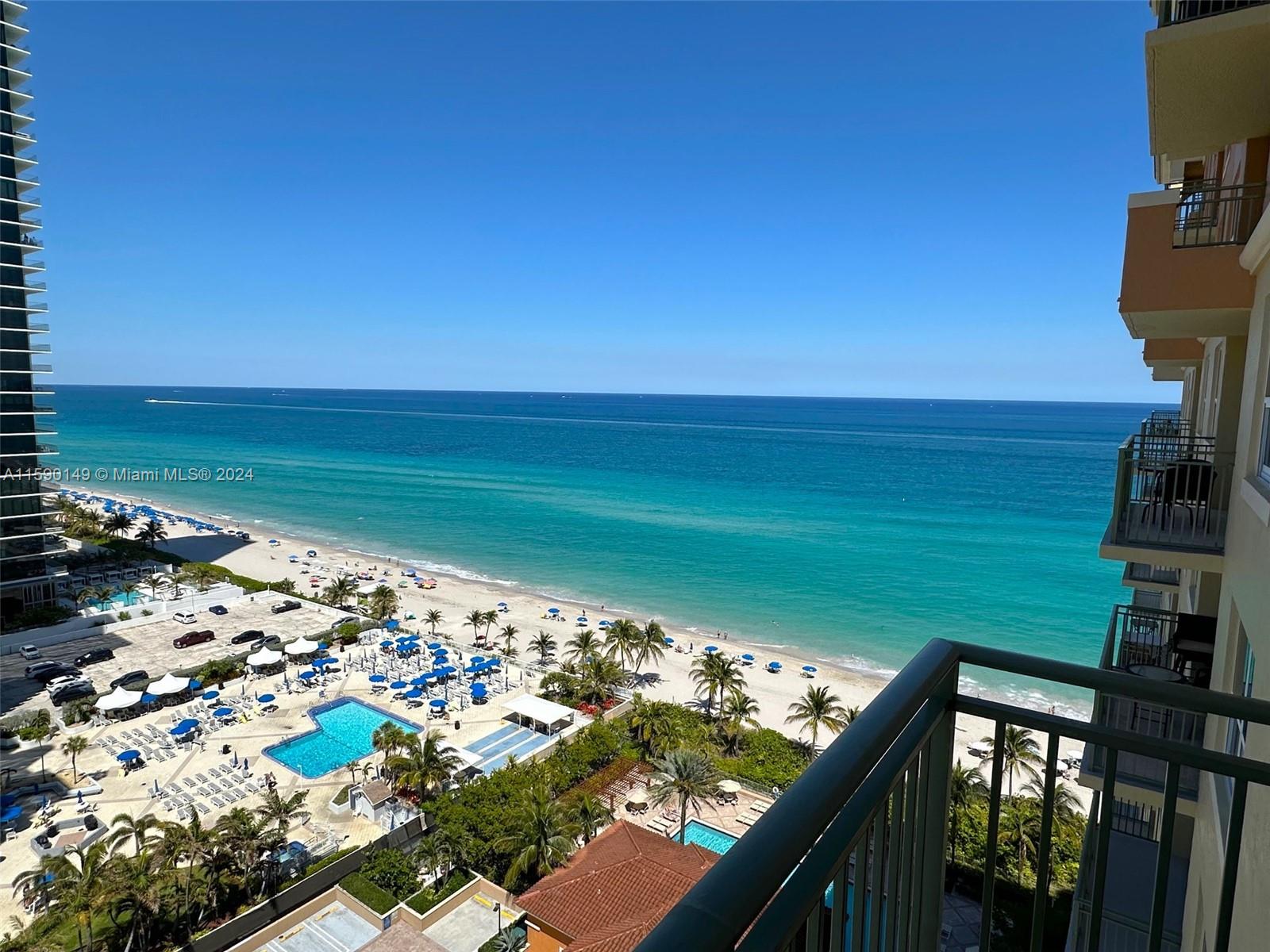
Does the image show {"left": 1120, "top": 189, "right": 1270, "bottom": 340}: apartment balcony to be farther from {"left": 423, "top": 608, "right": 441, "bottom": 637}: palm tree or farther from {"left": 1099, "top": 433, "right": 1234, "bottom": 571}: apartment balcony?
{"left": 423, "top": 608, "right": 441, "bottom": 637}: palm tree

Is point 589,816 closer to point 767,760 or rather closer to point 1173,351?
point 767,760

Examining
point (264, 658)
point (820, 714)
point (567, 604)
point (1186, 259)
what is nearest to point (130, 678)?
point (264, 658)

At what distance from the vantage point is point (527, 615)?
3566 centimetres

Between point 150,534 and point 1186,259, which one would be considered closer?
point 1186,259

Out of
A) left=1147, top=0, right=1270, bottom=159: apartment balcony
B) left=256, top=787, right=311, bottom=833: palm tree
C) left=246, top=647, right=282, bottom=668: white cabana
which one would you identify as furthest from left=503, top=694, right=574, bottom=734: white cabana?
left=1147, top=0, right=1270, bottom=159: apartment balcony

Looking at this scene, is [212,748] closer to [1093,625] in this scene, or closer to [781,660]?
[781,660]

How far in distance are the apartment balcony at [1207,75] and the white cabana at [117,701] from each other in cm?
2781

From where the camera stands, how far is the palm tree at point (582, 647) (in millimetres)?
27812

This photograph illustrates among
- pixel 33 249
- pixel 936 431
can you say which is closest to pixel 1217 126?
pixel 33 249

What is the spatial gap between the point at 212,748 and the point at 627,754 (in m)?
12.0

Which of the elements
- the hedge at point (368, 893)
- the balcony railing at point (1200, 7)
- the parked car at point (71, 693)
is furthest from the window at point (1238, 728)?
the parked car at point (71, 693)

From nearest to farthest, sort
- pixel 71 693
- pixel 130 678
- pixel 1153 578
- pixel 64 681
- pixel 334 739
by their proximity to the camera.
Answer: pixel 1153 578
pixel 334 739
pixel 71 693
pixel 64 681
pixel 130 678

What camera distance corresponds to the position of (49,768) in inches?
768

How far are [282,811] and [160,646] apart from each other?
16441mm
